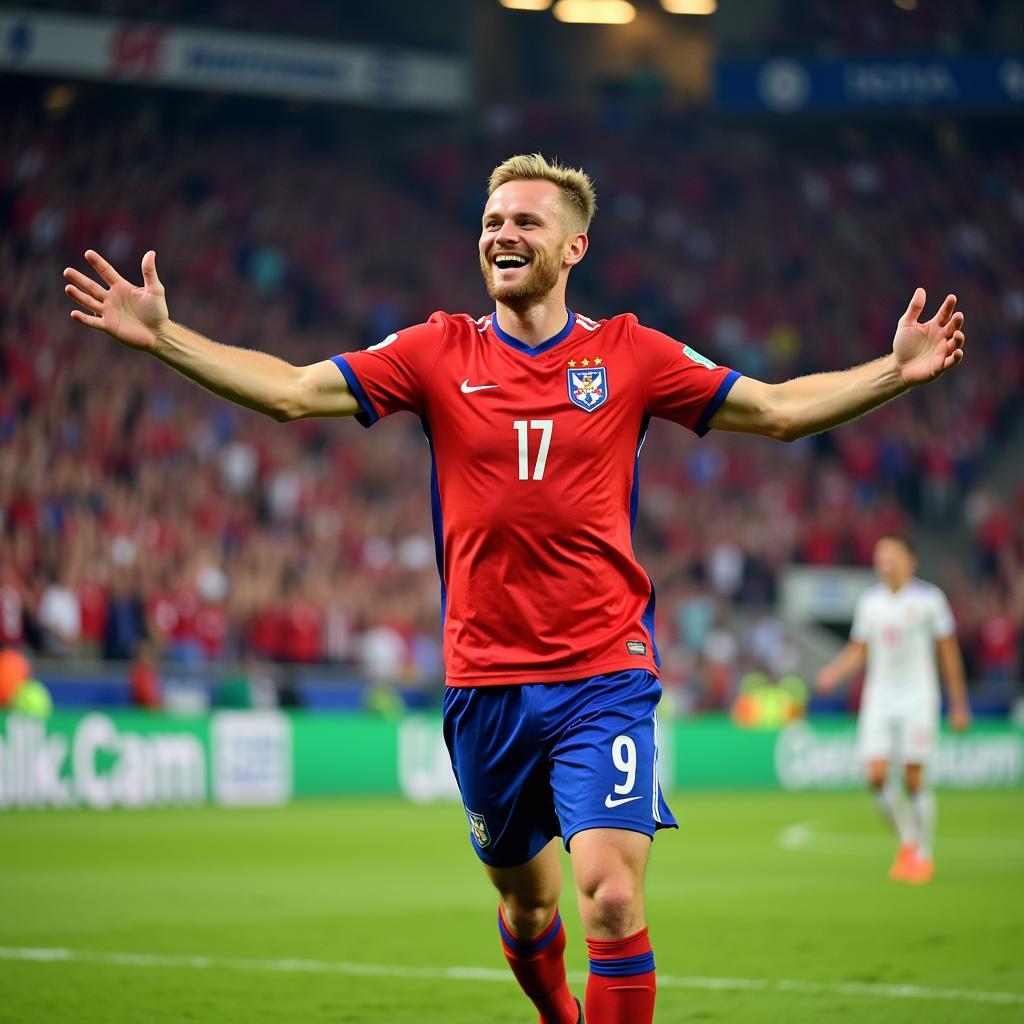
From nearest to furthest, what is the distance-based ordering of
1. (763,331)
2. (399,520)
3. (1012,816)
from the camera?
(1012,816) < (399,520) < (763,331)

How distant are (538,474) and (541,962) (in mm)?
1732

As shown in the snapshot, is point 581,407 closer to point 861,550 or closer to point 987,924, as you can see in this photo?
point 987,924

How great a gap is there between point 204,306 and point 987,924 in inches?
870

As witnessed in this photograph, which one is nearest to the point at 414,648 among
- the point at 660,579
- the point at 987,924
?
the point at 660,579

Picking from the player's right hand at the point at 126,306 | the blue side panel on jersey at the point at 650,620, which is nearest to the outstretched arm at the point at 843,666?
the blue side panel on jersey at the point at 650,620

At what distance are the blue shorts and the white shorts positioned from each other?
863 centimetres

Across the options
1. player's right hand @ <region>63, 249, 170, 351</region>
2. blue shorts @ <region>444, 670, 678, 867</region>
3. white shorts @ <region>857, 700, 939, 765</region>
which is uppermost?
player's right hand @ <region>63, 249, 170, 351</region>

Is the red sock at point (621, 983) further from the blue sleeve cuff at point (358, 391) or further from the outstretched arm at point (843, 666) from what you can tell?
the outstretched arm at point (843, 666)

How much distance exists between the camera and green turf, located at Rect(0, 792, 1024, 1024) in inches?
310

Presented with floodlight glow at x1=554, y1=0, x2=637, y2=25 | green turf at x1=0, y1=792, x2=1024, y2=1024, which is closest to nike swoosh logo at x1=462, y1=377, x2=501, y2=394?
green turf at x1=0, y1=792, x2=1024, y2=1024

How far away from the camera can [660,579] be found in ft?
98.7

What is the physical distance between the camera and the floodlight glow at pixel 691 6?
39.9m

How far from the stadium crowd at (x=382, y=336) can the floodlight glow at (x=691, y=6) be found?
7.92 feet

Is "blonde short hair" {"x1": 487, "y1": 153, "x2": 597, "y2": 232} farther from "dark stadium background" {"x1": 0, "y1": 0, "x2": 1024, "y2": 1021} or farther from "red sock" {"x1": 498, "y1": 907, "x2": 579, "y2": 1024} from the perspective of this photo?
"dark stadium background" {"x1": 0, "y1": 0, "x2": 1024, "y2": 1021}
